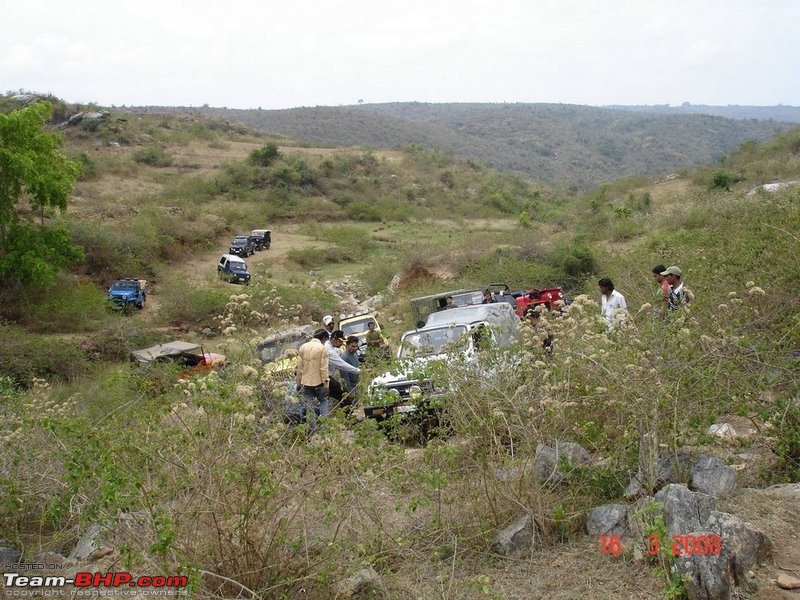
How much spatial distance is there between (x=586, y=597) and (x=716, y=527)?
32.3 inches

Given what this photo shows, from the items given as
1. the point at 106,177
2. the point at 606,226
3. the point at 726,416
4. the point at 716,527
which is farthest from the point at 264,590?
the point at 106,177

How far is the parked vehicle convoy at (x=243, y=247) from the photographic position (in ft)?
113

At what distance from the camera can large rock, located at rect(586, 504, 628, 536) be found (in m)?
4.56

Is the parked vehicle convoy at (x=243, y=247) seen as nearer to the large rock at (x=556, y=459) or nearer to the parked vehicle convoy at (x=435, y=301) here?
the parked vehicle convoy at (x=435, y=301)

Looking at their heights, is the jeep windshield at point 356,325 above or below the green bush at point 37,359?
above

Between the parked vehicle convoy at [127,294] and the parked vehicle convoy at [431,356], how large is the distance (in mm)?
16817

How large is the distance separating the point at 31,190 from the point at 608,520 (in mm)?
23204

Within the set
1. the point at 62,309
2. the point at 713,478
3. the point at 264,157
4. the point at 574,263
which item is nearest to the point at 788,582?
the point at 713,478

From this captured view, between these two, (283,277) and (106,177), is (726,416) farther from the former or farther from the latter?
(106,177)

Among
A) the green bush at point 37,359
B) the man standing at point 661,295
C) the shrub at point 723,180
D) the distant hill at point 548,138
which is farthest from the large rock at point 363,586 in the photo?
the distant hill at point 548,138

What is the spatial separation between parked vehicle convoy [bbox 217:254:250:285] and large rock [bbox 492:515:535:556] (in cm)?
2399

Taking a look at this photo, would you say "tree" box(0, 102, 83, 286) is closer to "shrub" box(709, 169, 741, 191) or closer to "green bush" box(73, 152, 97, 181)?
"green bush" box(73, 152, 97, 181)

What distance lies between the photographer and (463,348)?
5.91m
